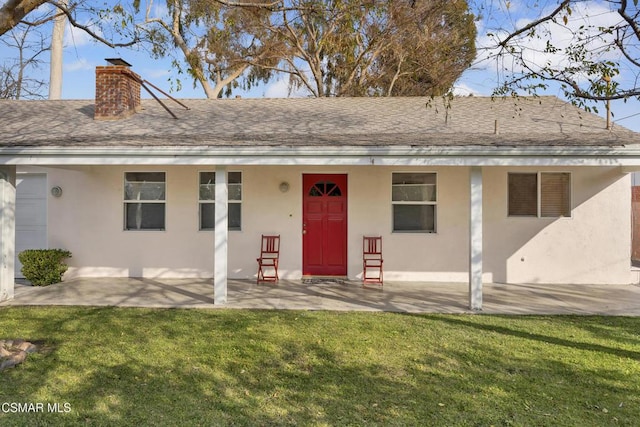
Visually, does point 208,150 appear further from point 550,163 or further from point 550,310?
point 550,310

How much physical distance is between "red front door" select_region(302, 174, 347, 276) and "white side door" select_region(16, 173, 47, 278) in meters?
5.64

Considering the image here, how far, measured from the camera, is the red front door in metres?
8.84

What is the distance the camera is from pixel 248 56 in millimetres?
17078

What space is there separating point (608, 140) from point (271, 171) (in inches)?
235

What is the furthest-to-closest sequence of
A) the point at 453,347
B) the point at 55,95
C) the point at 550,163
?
1. the point at 55,95
2. the point at 550,163
3. the point at 453,347

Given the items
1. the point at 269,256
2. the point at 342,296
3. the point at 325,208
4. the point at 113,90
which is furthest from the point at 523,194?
the point at 113,90

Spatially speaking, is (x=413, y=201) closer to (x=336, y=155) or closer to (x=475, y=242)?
(x=475, y=242)

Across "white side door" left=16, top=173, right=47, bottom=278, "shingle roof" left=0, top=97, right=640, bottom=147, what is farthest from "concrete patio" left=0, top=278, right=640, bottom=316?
"shingle roof" left=0, top=97, right=640, bottom=147

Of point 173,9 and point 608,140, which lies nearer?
point 608,140

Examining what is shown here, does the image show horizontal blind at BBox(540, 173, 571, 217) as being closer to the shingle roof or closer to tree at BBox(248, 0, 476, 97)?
the shingle roof

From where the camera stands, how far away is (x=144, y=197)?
899 cm

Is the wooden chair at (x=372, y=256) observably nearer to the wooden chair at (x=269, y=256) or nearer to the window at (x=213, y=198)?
the wooden chair at (x=269, y=256)

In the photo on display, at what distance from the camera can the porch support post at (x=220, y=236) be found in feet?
21.8

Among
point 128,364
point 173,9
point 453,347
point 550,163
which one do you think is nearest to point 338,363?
point 453,347
